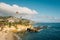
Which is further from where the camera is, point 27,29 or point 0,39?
point 27,29

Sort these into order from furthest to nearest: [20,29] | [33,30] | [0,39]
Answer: [33,30] → [20,29] → [0,39]

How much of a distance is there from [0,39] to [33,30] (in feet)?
243

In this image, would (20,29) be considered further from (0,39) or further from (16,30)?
(0,39)

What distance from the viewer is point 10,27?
Answer: 4537 inches

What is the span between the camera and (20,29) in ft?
407

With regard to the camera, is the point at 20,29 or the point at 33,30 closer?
the point at 20,29

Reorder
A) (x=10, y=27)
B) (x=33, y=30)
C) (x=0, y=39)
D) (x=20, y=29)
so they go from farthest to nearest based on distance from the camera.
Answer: (x=33, y=30) < (x=20, y=29) < (x=10, y=27) < (x=0, y=39)

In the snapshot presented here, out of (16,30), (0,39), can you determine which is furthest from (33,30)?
(0,39)

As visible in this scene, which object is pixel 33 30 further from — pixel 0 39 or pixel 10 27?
pixel 0 39

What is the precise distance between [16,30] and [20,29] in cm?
674

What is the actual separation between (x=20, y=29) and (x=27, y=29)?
15.2 meters

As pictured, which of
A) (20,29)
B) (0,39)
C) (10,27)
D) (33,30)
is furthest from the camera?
(33,30)

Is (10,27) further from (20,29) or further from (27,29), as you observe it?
(27,29)

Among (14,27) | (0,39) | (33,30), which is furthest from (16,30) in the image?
(0,39)
